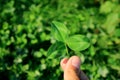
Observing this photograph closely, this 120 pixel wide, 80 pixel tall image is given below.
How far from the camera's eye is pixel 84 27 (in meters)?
2.70

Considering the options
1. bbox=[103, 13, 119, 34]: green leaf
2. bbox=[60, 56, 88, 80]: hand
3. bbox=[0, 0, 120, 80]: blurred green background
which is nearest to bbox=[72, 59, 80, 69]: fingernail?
bbox=[60, 56, 88, 80]: hand

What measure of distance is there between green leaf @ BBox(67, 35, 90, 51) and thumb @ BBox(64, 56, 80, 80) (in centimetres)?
5

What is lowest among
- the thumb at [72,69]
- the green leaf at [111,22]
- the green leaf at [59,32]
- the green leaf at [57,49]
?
the green leaf at [111,22]

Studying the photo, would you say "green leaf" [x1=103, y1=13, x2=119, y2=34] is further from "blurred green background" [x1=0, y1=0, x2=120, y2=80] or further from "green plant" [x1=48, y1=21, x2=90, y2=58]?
"green plant" [x1=48, y1=21, x2=90, y2=58]

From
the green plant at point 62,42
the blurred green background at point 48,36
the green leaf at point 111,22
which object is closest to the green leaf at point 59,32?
the green plant at point 62,42

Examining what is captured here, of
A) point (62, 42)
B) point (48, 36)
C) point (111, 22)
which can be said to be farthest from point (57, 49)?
point (111, 22)

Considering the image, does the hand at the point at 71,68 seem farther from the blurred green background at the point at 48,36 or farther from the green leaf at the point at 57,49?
the blurred green background at the point at 48,36

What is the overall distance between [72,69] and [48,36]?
129cm

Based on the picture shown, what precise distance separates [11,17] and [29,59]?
503mm

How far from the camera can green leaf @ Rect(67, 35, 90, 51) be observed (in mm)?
1218

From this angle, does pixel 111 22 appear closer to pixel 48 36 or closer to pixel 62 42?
pixel 48 36

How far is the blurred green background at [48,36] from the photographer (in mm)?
2286

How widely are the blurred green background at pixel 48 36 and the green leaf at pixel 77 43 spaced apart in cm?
100

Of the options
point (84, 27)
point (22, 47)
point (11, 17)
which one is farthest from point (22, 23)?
point (84, 27)
